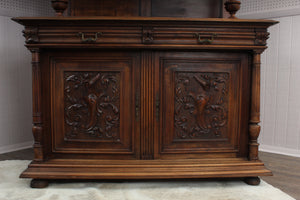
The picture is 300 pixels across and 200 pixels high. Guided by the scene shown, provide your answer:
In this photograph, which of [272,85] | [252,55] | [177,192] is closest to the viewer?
[177,192]

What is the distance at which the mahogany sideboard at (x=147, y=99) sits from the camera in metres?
2.14

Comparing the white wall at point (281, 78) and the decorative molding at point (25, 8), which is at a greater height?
the decorative molding at point (25, 8)

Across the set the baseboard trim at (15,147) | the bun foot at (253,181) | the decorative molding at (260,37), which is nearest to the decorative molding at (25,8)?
the baseboard trim at (15,147)

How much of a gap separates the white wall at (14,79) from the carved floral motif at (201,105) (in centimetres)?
201

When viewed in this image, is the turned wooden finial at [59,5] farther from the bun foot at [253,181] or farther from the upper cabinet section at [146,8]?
the bun foot at [253,181]

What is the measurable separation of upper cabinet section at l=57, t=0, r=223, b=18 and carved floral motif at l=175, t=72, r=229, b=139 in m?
0.67

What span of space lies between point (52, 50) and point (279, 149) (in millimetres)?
2673

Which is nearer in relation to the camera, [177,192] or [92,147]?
[177,192]

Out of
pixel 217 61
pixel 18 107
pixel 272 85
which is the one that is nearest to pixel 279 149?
pixel 272 85

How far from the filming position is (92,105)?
7.32 feet

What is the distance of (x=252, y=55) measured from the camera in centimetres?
225

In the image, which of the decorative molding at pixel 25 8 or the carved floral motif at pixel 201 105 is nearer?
the carved floral motif at pixel 201 105

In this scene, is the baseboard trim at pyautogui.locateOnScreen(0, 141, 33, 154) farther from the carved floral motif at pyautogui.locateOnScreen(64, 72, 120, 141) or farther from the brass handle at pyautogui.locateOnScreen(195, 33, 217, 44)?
the brass handle at pyautogui.locateOnScreen(195, 33, 217, 44)

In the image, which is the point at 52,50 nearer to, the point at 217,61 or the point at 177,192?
the point at 217,61
